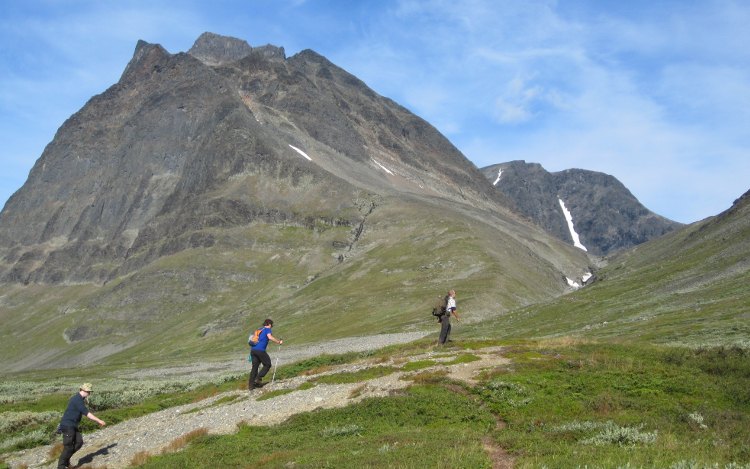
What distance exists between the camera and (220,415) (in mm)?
27172

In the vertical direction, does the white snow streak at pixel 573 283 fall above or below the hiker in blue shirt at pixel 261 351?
above

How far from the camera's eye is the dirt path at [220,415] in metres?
24.9

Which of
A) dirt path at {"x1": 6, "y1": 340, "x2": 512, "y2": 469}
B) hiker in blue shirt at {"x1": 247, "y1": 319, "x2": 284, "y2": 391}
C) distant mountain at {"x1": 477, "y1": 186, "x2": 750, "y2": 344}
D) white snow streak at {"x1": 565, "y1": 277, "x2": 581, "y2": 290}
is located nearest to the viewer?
dirt path at {"x1": 6, "y1": 340, "x2": 512, "y2": 469}

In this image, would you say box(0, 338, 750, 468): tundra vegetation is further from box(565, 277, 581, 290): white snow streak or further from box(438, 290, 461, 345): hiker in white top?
box(565, 277, 581, 290): white snow streak

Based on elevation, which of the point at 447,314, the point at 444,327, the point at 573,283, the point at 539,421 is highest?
the point at 573,283

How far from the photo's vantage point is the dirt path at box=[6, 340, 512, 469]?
24875 mm

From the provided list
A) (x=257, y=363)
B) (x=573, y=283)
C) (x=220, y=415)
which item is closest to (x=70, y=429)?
(x=220, y=415)

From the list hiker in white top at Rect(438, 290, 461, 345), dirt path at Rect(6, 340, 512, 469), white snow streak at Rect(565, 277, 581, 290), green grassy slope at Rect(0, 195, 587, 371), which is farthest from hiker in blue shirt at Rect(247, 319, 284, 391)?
white snow streak at Rect(565, 277, 581, 290)

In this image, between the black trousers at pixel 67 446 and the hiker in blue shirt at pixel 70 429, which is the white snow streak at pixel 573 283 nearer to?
the hiker in blue shirt at pixel 70 429

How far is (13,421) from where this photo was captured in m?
33.8

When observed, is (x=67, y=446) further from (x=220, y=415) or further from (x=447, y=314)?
(x=447, y=314)

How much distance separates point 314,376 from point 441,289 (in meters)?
93.7

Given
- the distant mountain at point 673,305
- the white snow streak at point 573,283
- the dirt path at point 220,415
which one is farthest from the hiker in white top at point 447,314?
the white snow streak at point 573,283

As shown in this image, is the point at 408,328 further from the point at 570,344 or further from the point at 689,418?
the point at 689,418
